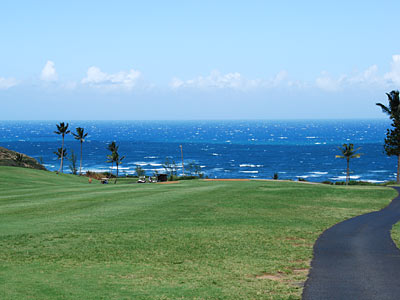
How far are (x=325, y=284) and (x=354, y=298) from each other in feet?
Result: 4.63

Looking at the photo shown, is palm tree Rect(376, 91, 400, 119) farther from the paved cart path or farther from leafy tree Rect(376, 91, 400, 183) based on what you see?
the paved cart path

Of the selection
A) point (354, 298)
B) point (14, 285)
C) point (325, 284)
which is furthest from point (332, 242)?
point (14, 285)

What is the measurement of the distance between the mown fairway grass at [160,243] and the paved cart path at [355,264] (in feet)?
1.79

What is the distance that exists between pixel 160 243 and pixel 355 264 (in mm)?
7296

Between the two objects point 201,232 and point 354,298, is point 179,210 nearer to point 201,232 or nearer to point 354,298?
point 201,232

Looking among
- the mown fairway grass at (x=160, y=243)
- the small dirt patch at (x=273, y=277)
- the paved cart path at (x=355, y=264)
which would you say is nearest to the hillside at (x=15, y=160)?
the mown fairway grass at (x=160, y=243)

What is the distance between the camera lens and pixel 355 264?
1617cm

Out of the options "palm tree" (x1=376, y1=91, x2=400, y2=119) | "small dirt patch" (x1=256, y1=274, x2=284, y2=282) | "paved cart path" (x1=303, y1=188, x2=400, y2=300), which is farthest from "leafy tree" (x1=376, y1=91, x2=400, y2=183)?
"small dirt patch" (x1=256, y1=274, x2=284, y2=282)

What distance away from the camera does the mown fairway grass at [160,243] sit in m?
13.4

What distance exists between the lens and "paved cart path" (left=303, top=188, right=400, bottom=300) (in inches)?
513

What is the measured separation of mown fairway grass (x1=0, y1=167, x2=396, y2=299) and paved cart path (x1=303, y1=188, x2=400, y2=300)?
54cm

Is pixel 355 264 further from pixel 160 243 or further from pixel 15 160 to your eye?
pixel 15 160

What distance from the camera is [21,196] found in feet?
115

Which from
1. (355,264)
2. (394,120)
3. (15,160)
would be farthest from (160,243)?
(15,160)
